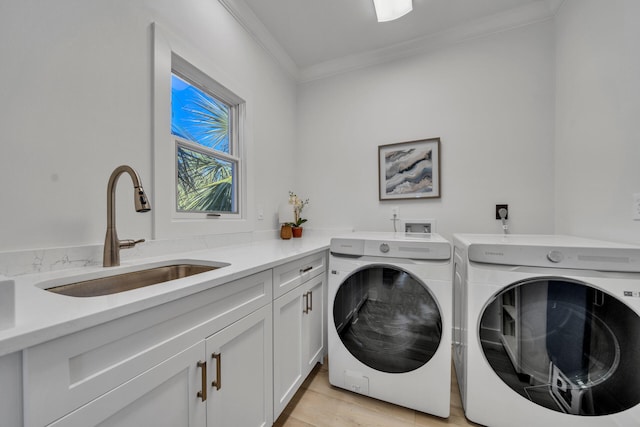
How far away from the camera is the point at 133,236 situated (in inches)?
46.4

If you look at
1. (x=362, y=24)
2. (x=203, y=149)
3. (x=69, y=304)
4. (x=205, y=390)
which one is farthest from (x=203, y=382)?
(x=362, y=24)

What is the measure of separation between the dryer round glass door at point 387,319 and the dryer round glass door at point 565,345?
0.92ft

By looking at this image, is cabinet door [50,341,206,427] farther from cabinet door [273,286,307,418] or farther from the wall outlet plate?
the wall outlet plate

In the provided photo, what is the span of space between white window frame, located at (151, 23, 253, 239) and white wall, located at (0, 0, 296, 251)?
0.14ft

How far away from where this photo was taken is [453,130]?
212 cm

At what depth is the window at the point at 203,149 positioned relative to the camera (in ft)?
4.97

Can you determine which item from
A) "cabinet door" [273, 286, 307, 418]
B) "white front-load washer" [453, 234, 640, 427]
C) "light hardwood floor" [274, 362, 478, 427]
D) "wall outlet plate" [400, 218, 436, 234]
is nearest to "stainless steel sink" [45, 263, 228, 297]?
"cabinet door" [273, 286, 307, 418]

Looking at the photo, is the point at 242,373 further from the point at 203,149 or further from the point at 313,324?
the point at 203,149

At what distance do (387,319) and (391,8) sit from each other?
2154 millimetres

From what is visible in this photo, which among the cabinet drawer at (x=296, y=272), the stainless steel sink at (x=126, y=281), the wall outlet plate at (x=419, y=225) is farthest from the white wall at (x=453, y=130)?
the stainless steel sink at (x=126, y=281)

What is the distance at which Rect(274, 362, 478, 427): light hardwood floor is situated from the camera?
132 centimetres

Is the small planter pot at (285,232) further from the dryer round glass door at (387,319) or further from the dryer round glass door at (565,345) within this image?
the dryer round glass door at (565,345)

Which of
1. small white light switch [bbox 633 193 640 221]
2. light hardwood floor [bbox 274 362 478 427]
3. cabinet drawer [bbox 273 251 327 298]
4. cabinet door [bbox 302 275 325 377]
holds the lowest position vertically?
light hardwood floor [bbox 274 362 478 427]

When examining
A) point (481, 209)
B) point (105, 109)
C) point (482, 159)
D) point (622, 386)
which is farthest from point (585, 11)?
point (105, 109)
